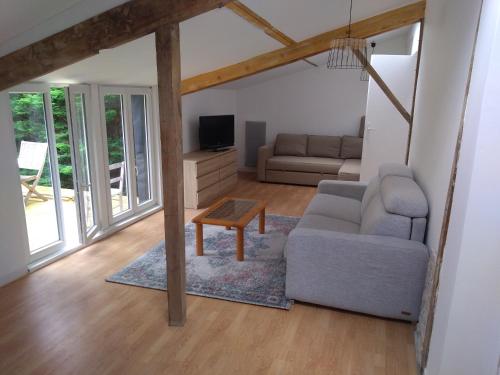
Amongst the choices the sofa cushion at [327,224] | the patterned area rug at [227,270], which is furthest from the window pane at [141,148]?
the sofa cushion at [327,224]

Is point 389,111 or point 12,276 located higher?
point 389,111

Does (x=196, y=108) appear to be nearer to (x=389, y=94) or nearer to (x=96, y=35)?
(x=389, y=94)

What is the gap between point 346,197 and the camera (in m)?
4.26

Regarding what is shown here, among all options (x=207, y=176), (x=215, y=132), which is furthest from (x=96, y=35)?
(x=215, y=132)

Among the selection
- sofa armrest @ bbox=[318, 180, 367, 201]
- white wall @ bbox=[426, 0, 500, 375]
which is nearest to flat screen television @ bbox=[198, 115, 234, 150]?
sofa armrest @ bbox=[318, 180, 367, 201]

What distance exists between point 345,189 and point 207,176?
206cm

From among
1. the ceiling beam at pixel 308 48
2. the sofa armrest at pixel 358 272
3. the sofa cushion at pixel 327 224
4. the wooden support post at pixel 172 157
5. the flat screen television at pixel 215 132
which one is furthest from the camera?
the flat screen television at pixel 215 132

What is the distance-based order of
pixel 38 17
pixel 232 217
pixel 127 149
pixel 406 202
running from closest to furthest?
pixel 38 17 → pixel 406 202 → pixel 232 217 → pixel 127 149

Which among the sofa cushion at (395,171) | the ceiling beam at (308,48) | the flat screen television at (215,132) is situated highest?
the ceiling beam at (308,48)

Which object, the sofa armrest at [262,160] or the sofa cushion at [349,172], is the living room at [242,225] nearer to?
the sofa cushion at [349,172]

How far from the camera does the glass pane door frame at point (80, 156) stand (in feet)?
12.4

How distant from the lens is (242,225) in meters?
3.50

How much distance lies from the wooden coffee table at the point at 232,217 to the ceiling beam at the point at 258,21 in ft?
5.79

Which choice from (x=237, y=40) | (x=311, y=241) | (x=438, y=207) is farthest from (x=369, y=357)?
(x=237, y=40)
